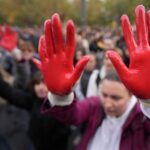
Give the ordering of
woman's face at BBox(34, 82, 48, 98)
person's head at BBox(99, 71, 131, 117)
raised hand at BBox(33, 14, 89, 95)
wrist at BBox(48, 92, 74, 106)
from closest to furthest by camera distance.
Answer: raised hand at BBox(33, 14, 89, 95) → wrist at BBox(48, 92, 74, 106) → person's head at BBox(99, 71, 131, 117) → woman's face at BBox(34, 82, 48, 98)

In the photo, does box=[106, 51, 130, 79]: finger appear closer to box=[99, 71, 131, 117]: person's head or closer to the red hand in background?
box=[99, 71, 131, 117]: person's head

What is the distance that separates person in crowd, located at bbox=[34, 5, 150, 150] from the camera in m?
1.97

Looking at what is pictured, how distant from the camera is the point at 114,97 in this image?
2766mm

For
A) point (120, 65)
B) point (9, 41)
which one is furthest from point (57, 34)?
point (9, 41)

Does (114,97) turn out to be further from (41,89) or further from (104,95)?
(41,89)

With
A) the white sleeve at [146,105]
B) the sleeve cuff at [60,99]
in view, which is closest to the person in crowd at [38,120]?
the sleeve cuff at [60,99]

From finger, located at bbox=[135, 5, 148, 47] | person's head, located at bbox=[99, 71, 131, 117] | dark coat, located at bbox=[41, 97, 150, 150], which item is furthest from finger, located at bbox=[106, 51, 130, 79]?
person's head, located at bbox=[99, 71, 131, 117]

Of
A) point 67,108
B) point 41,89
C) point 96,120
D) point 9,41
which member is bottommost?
point 9,41

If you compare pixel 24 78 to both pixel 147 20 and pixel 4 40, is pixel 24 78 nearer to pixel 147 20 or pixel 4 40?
pixel 4 40

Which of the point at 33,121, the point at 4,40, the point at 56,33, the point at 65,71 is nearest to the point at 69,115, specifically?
the point at 65,71

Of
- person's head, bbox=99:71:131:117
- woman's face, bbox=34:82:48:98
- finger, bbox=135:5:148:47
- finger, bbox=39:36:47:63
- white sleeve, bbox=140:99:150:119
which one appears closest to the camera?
finger, bbox=135:5:148:47

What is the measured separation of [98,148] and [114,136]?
4.9 inches

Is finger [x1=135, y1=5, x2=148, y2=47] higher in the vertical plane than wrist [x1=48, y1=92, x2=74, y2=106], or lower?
higher

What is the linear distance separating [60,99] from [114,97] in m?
0.40
